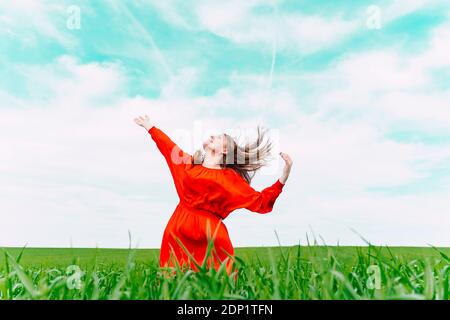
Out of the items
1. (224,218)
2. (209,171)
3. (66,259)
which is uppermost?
Result: (209,171)

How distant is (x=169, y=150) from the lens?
240 centimetres

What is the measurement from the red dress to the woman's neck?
0.16 feet

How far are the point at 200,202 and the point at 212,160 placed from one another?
0.74ft

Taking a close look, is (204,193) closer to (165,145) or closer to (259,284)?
(165,145)

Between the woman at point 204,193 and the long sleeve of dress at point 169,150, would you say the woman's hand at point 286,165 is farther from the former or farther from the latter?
the long sleeve of dress at point 169,150

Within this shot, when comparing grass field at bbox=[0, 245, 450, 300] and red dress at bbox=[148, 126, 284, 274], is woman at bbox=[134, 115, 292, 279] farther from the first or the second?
grass field at bbox=[0, 245, 450, 300]

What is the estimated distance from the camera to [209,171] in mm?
2412

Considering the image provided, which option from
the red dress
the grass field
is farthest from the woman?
the grass field

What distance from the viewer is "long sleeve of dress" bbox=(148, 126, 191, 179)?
239 cm

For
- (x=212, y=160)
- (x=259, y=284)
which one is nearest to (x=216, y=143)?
(x=212, y=160)
